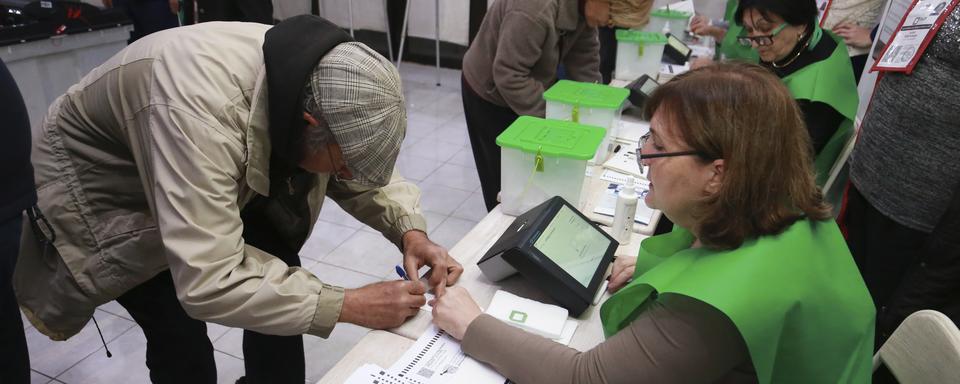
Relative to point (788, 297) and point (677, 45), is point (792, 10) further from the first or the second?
point (677, 45)

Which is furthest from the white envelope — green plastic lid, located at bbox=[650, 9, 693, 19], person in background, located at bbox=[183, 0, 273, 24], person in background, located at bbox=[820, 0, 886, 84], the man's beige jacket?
person in background, located at bbox=[183, 0, 273, 24]

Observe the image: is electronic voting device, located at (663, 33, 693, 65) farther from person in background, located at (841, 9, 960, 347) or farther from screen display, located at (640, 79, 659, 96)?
person in background, located at (841, 9, 960, 347)

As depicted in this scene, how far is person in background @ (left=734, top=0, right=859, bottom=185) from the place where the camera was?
1816mm

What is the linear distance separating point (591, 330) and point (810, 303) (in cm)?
42

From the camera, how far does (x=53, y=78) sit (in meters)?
3.26

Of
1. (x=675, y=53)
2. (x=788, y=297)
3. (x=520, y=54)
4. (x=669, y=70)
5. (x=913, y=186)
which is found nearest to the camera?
(x=788, y=297)

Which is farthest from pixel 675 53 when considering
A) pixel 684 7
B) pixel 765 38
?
pixel 765 38

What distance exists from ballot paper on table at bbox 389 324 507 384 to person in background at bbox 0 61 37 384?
778 mm

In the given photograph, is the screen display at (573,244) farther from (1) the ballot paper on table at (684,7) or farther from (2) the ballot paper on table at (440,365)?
(1) the ballot paper on table at (684,7)

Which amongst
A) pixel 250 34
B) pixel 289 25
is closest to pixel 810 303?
pixel 289 25

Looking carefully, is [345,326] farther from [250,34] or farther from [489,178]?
[250,34]

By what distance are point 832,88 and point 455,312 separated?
1.43m

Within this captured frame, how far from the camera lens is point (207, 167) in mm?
933

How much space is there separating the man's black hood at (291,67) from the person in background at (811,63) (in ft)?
4.65
